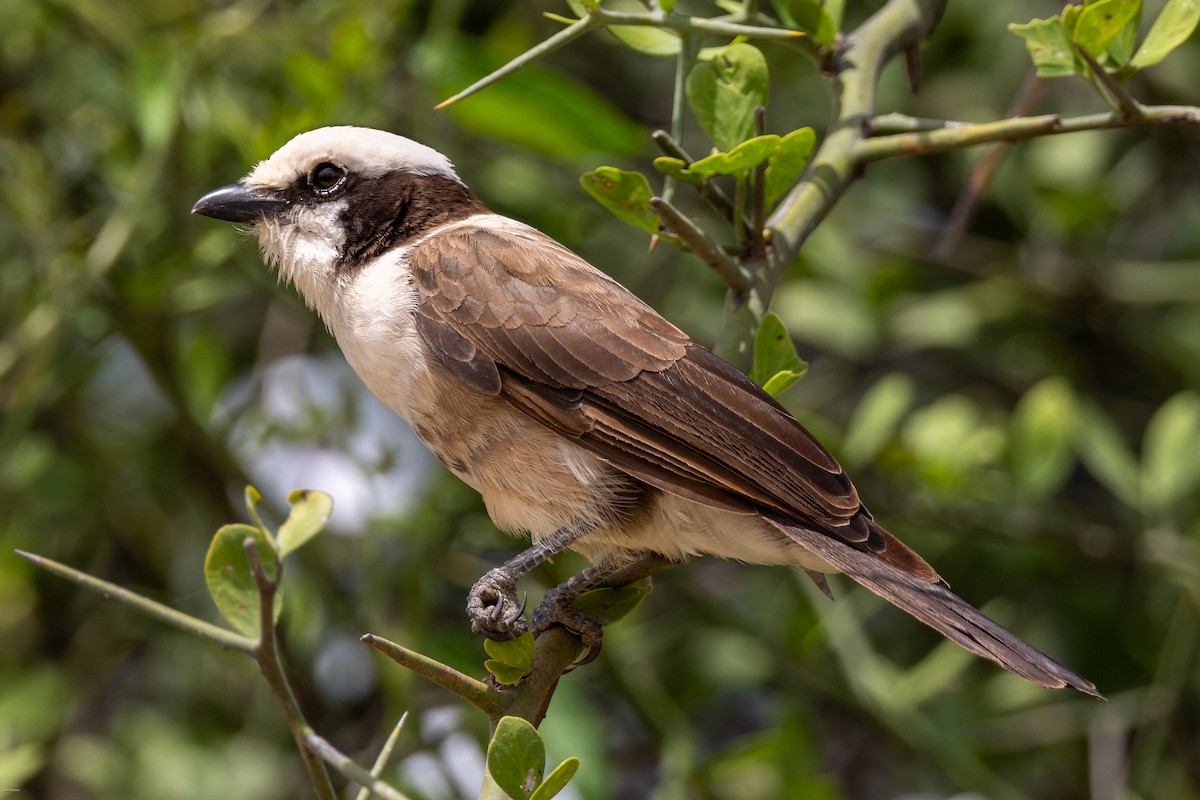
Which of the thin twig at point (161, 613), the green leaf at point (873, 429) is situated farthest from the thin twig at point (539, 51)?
the green leaf at point (873, 429)

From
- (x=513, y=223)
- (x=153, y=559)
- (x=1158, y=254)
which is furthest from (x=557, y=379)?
(x=1158, y=254)

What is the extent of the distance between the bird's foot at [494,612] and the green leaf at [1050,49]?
130 cm

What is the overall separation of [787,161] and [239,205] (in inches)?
54.5

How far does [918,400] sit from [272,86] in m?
2.22

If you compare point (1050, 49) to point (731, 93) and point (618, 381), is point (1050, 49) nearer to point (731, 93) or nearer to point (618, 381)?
point (731, 93)

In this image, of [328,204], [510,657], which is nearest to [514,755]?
[510,657]

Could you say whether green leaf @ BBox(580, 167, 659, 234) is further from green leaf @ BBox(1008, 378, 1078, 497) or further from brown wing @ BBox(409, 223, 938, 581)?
green leaf @ BBox(1008, 378, 1078, 497)

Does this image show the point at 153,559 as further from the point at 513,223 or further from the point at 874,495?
the point at 874,495

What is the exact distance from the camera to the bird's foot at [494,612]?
248 centimetres

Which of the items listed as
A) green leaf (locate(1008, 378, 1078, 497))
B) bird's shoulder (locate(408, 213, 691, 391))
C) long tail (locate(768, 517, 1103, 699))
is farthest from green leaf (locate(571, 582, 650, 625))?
green leaf (locate(1008, 378, 1078, 497))

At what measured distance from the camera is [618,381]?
2713 mm

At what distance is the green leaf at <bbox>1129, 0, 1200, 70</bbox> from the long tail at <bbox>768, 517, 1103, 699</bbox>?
3.08ft

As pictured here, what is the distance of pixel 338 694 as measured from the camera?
3.94 metres

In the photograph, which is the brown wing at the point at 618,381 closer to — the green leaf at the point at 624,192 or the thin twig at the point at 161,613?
the green leaf at the point at 624,192
